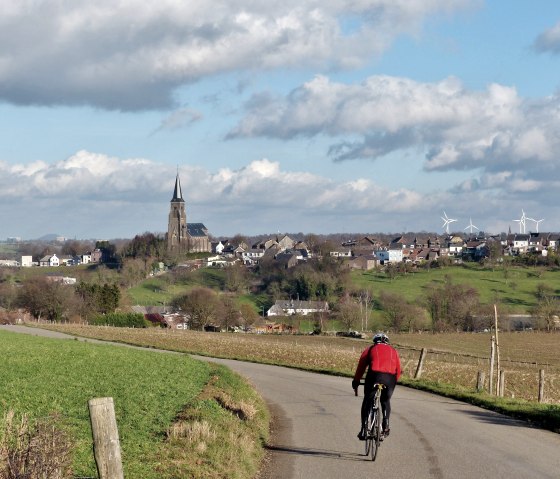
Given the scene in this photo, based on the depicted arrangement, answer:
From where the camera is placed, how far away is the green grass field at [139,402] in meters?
11.2

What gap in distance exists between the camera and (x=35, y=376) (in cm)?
2214

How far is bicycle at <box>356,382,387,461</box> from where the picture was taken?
12883mm

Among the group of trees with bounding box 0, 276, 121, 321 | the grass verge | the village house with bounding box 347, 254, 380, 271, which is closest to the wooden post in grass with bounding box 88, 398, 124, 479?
the grass verge

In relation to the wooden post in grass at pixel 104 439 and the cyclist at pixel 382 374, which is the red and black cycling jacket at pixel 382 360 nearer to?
the cyclist at pixel 382 374

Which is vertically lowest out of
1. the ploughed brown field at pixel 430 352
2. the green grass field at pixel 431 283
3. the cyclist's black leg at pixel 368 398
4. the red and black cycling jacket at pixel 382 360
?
the ploughed brown field at pixel 430 352

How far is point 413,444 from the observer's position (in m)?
14.4

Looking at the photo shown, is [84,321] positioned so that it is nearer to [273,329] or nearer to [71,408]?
[273,329]

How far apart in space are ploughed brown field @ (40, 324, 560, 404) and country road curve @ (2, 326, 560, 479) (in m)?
8.24

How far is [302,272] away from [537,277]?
3501cm

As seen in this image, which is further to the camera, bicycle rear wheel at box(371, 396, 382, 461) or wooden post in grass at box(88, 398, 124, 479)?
bicycle rear wheel at box(371, 396, 382, 461)

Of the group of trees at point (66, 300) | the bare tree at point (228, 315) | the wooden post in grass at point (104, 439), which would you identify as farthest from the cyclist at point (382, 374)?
the group of trees at point (66, 300)

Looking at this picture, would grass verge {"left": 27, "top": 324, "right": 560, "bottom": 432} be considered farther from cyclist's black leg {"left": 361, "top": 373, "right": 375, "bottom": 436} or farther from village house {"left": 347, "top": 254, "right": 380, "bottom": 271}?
village house {"left": 347, "top": 254, "right": 380, "bottom": 271}

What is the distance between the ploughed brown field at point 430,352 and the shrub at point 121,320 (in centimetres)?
1668

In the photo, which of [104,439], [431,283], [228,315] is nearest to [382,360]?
[104,439]
